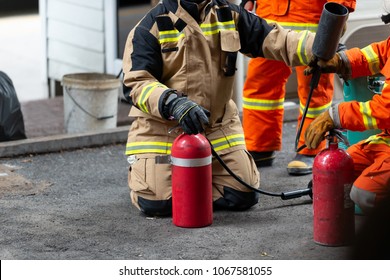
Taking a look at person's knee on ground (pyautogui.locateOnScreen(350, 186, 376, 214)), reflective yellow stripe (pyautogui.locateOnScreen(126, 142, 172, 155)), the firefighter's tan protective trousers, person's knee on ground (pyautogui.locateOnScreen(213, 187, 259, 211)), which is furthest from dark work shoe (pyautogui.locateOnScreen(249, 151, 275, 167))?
person's knee on ground (pyautogui.locateOnScreen(350, 186, 376, 214))

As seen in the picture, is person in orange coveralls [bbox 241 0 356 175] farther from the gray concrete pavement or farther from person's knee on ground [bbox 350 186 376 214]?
person's knee on ground [bbox 350 186 376 214]

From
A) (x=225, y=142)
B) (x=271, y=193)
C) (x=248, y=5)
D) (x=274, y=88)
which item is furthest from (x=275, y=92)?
(x=271, y=193)

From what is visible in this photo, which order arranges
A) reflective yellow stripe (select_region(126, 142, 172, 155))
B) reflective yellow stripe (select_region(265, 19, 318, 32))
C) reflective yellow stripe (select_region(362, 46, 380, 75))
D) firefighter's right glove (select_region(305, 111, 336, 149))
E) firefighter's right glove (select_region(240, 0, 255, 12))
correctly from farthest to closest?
firefighter's right glove (select_region(240, 0, 255, 12)) → reflective yellow stripe (select_region(265, 19, 318, 32)) → reflective yellow stripe (select_region(126, 142, 172, 155)) → reflective yellow stripe (select_region(362, 46, 380, 75)) → firefighter's right glove (select_region(305, 111, 336, 149))

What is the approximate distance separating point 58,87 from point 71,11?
85 cm

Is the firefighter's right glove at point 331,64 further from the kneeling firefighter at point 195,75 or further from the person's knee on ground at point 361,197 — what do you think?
the person's knee on ground at point 361,197

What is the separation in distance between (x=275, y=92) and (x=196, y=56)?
110 centimetres

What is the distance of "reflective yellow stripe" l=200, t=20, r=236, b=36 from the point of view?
4.07 meters

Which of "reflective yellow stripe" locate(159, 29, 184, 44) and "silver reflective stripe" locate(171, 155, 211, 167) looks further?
"reflective yellow stripe" locate(159, 29, 184, 44)

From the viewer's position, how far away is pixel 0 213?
4215 millimetres

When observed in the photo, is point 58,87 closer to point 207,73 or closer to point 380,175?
point 207,73

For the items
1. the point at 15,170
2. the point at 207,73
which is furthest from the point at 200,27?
the point at 15,170

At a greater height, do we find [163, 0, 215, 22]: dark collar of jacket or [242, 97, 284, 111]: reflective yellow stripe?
[163, 0, 215, 22]: dark collar of jacket

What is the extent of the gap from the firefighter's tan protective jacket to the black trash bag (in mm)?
1749

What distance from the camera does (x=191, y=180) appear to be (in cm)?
374
